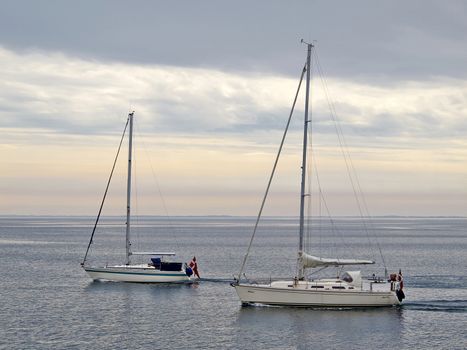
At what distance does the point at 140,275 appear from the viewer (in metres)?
74.4

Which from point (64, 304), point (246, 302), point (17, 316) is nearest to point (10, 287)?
point (64, 304)

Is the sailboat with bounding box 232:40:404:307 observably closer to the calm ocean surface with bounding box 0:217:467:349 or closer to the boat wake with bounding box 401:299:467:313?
the calm ocean surface with bounding box 0:217:467:349

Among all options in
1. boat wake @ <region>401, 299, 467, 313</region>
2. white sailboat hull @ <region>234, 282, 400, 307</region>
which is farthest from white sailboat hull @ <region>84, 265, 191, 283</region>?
boat wake @ <region>401, 299, 467, 313</region>

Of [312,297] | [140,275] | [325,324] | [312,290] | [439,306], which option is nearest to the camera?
[325,324]

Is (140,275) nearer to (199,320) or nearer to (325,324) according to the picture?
(199,320)

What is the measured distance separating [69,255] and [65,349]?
83.3m

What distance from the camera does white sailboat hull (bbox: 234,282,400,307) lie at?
5603cm

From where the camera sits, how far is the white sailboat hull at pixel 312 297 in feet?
184

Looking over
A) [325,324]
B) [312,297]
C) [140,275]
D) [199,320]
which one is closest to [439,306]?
[312,297]

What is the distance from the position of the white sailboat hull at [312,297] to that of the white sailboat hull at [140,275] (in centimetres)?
1770

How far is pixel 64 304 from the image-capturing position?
61.6 m

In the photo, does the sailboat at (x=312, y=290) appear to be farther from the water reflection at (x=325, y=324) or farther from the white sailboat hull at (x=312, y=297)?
the water reflection at (x=325, y=324)

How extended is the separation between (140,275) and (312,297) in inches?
957

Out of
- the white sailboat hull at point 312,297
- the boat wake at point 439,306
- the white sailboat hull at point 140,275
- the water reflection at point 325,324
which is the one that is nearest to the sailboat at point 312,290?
the white sailboat hull at point 312,297
